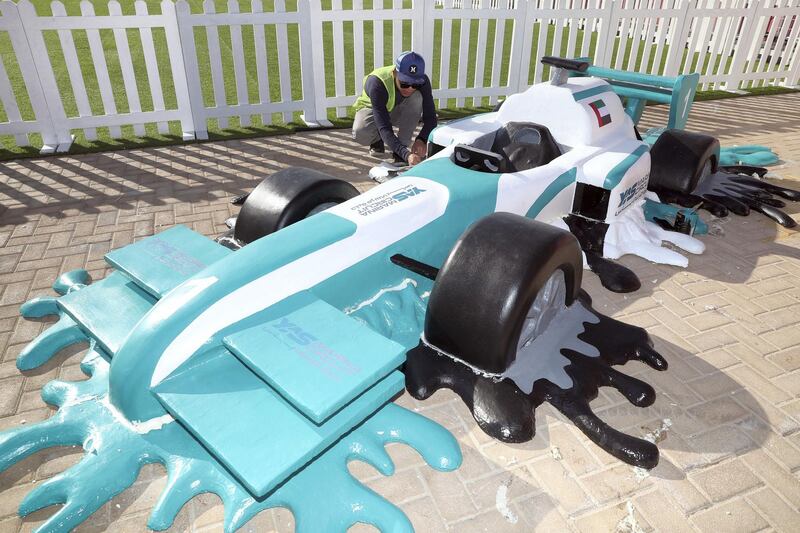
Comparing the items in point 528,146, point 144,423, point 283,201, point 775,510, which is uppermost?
point 528,146

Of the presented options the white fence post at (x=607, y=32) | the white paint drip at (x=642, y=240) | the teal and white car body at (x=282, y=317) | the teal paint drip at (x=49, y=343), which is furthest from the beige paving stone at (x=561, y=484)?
the white fence post at (x=607, y=32)

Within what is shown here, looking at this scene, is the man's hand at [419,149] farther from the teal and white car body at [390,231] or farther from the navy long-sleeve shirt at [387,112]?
the teal and white car body at [390,231]

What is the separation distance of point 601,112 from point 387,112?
6.47 feet

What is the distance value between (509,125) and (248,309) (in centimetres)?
230

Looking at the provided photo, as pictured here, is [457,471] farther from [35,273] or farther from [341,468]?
[35,273]

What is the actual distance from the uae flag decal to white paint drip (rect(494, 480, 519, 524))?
2587mm

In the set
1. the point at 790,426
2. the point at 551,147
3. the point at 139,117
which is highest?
the point at 551,147

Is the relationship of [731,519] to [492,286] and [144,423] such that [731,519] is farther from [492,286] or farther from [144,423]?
[144,423]

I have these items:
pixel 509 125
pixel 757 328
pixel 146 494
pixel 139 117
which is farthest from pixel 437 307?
pixel 139 117

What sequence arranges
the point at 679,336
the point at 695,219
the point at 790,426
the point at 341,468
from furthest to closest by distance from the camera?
the point at 695,219, the point at 679,336, the point at 790,426, the point at 341,468

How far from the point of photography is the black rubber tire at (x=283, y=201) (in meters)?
2.88

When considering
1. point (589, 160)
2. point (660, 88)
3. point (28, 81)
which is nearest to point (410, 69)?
point (589, 160)

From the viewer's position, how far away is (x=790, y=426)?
2.49 m

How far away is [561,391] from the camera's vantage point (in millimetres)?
2398
